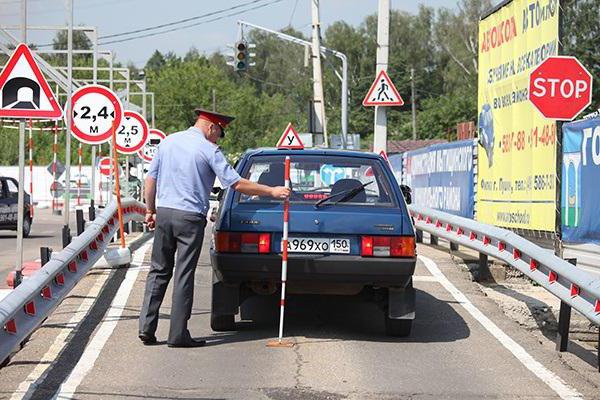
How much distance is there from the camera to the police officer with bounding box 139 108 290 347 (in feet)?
29.7

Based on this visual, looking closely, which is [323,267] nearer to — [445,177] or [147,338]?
[147,338]

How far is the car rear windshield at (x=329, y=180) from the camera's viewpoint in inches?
382

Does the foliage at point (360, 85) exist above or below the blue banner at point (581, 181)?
above

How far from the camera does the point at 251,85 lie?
12281 centimetres

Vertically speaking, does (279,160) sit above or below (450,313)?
above

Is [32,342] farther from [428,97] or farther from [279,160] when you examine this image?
[428,97]

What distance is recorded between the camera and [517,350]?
30.8ft

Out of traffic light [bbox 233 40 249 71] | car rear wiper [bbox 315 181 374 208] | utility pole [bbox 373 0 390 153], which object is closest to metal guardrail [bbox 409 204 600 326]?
car rear wiper [bbox 315 181 374 208]

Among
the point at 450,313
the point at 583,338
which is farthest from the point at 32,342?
the point at 583,338

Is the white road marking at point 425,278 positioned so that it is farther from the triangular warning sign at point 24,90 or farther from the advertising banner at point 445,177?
the advertising banner at point 445,177

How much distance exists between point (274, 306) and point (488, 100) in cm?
789

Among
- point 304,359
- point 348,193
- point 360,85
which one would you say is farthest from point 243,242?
point 360,85

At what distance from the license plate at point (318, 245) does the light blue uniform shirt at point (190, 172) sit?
27.7 inches

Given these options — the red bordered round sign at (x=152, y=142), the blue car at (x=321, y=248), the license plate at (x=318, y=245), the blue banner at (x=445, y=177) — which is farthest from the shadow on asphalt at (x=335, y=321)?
the red bordered round sign at (x=152, y=142)
